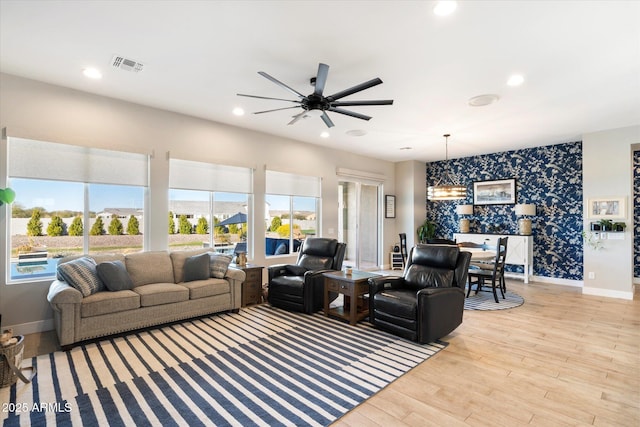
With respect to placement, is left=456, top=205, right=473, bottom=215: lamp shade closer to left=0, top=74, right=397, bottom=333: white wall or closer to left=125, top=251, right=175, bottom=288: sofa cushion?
left=0, top=74, right=397, bottom=333: white wall

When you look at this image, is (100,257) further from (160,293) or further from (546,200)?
(546,200)

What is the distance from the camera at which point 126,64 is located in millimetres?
3406

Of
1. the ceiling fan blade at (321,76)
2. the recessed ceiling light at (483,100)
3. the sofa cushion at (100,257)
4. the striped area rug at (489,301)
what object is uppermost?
the recessed ceiling light at (483,100)

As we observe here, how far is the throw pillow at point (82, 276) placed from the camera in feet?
11.3

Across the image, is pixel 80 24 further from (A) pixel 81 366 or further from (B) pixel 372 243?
(B) pixel 372 243

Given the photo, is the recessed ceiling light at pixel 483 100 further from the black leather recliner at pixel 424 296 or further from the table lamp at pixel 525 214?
the table lamp at pixel 525 214

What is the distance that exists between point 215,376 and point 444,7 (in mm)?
3570

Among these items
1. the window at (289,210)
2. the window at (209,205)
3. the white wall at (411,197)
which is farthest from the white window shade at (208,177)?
the white wall at (411,197)

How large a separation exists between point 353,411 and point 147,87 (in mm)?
4251

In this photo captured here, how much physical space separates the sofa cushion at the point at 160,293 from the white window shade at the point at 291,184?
2.63 meters

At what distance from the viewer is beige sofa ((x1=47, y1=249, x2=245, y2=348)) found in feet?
10.7

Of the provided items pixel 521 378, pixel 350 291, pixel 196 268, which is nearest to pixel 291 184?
pixel 196 268

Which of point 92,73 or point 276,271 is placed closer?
point 92,73

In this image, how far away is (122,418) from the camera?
219 centimetres
